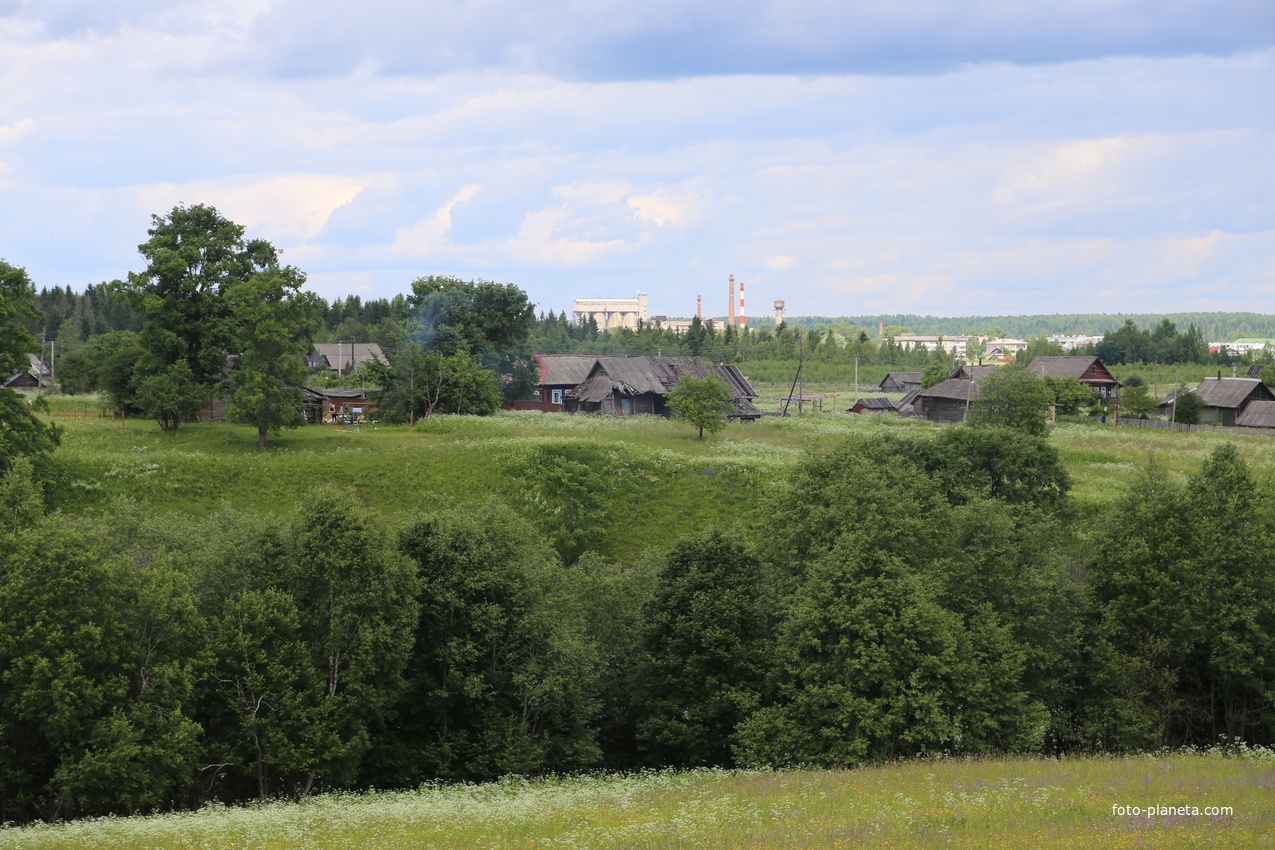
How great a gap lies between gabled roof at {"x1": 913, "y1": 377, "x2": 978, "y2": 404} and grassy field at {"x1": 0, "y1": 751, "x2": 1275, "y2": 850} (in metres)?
71.7

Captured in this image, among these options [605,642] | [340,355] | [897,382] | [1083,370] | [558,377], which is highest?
[340,355]

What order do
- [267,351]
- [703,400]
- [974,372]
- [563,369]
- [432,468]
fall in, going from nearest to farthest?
[432,468], [267,351], [703,400], [563,369], [974,372]

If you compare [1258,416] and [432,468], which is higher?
[1258,416]

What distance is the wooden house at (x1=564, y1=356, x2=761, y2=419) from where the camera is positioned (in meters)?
82.3

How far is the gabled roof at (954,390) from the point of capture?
9031 centimetres

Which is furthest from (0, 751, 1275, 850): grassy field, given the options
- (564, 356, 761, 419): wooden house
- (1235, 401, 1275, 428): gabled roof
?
(1235, 401, 1275, 428): gabled roof

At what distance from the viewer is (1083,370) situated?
9712 cm

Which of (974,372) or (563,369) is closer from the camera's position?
(563,369)

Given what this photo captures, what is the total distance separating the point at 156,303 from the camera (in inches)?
2169

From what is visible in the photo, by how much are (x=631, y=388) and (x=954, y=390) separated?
30.9 metres

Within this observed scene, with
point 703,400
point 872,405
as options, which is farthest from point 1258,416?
point 703,400

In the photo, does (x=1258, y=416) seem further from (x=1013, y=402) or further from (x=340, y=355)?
(x=340, y=355)

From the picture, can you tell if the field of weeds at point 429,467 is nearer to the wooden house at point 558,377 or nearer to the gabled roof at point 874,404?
the wooden house at point 558,377

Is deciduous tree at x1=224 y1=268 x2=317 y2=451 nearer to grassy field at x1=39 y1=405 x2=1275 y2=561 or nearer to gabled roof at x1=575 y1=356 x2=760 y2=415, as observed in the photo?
Result: grassy field at x1=39 y1=405 x2=1275 y2=561
